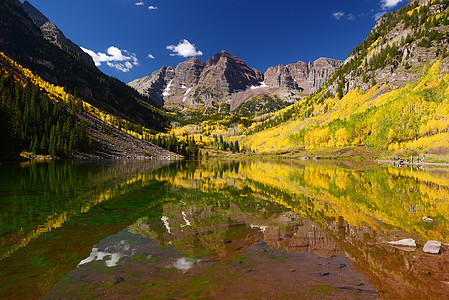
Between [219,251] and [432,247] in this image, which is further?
[219,251]

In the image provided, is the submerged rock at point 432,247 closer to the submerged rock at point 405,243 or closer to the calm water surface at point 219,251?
the calm water surface at point 219,251

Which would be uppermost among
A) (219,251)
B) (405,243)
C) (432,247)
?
(432,247)

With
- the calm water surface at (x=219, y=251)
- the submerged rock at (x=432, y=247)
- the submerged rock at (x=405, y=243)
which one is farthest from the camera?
the submerged rock at (x=405, y=243)

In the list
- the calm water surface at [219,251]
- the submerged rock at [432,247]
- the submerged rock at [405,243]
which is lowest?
the calm water surface at [219,251]

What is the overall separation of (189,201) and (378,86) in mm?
202355

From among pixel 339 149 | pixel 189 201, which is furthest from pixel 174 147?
pixel 189 201

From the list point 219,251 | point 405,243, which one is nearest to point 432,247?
point 405,243

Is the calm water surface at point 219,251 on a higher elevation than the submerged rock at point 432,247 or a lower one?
lower

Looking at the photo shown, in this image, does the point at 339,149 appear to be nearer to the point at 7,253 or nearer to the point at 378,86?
the point at 378,86

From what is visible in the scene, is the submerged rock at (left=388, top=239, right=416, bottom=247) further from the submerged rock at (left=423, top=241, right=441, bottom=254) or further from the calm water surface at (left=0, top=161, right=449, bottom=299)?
the submerged rock at (left=423, top=241, right=441, bottom=254)

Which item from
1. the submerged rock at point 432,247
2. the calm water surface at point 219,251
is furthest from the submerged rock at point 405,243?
the submerged rock at point 432,247

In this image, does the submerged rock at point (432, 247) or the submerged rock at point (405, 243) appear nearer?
the submerged rock at point (432, 247)

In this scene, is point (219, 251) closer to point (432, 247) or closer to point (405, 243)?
point (405, 243)

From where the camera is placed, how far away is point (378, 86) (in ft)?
553
